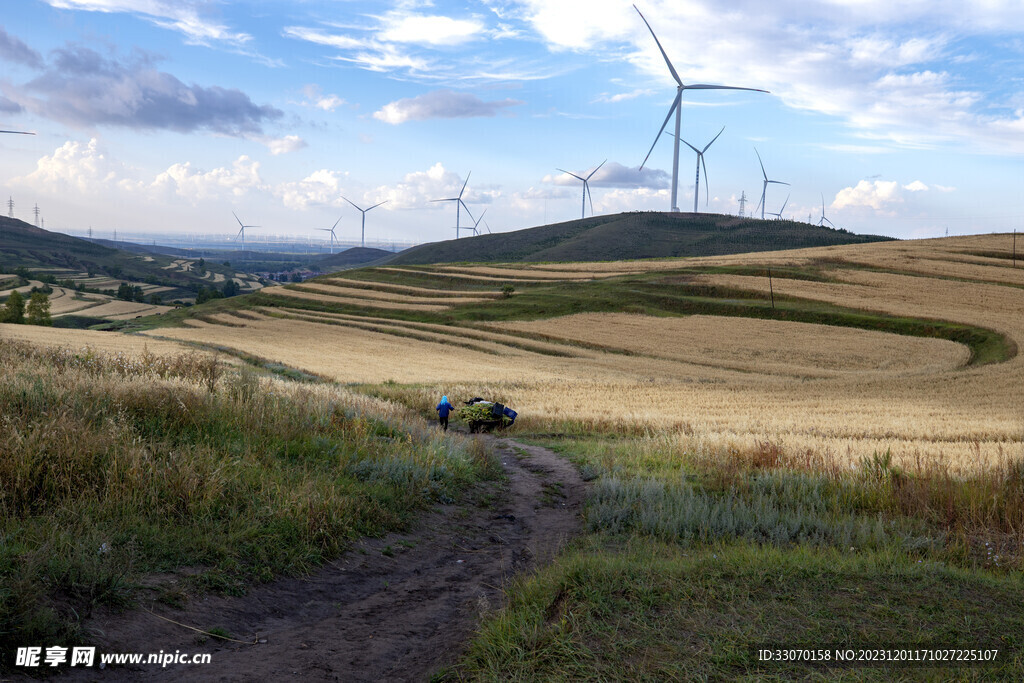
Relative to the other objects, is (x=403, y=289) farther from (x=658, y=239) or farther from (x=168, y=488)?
(x=658, y=239)

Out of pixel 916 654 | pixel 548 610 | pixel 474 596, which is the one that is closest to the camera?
pixel 916 654

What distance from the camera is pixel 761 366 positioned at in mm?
43281

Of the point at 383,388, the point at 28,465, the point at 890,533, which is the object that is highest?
the point at 28,465

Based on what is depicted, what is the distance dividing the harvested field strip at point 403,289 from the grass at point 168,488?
69174mm

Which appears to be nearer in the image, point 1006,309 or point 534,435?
point 534,435

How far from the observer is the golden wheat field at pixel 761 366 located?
19.1 meters

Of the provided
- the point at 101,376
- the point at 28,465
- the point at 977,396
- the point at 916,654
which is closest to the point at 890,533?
the point at 916,654

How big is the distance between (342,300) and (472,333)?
111 ft

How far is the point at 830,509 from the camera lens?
903 cm

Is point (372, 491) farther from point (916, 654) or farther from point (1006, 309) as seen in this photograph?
point (1006, 309)

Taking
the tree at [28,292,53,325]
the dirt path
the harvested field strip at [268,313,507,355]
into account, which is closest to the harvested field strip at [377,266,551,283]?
the harvested field strip at [268,313,507,355]

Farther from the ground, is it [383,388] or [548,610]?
[548,610]

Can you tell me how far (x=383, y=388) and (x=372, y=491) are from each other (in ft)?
58.8

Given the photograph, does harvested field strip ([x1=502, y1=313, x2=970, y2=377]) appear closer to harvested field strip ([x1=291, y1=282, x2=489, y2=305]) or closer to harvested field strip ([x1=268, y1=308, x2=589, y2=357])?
harvested field strip ([x1=268, y1=308, x2=589, y2=357])
